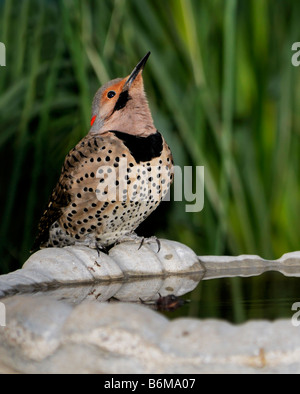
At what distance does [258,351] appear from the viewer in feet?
3.98

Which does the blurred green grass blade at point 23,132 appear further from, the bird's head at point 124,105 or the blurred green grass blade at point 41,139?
the bird's head at point 124,105

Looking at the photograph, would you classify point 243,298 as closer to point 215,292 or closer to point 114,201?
point 215,292

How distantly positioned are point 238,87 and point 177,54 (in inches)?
11.3

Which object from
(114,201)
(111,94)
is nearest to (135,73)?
(111,94)

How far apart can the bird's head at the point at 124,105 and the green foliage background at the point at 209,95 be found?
7.9 inches

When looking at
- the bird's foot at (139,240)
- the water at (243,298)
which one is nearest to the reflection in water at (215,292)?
the water at (243,298)

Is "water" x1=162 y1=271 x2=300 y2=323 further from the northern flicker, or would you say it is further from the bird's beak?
the bird's beak

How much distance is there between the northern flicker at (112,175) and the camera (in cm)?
242

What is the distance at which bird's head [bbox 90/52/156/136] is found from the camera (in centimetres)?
259

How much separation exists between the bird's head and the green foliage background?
0.66 ft

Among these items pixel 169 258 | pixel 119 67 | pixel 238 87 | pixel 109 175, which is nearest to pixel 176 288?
pixel 169 258

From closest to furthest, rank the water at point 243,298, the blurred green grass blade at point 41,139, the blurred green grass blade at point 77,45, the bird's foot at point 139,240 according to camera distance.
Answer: the water at point 243,298
the bird's foot at point 139,240
the blurred green grass blade at point 77,45
the blurred green grass blade at point 41,139

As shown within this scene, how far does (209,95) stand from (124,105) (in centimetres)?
40
